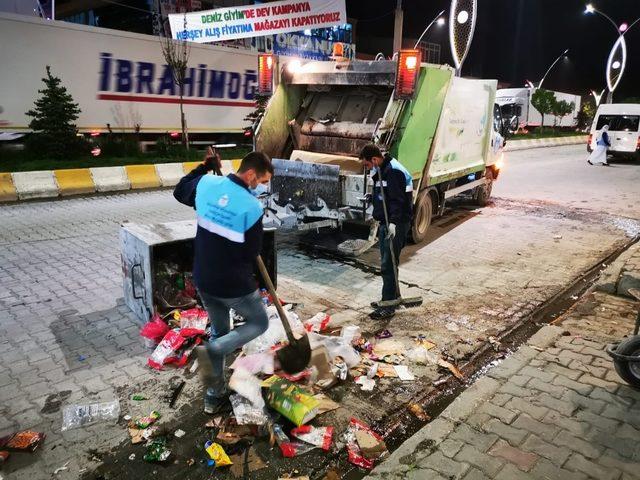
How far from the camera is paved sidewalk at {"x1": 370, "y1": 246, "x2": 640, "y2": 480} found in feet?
9.17

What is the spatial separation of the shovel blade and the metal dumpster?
5.03 feet

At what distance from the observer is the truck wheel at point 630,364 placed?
140 inches

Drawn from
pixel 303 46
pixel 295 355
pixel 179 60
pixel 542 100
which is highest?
pixel 303 46

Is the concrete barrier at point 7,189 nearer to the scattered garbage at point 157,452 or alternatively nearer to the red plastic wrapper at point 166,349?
the red plastic wrapper at point 166,349

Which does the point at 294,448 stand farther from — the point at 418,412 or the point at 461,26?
the point at 461,26

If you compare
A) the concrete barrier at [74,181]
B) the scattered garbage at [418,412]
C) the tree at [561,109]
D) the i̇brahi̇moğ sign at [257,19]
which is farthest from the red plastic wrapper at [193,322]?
the tree at [561,109]

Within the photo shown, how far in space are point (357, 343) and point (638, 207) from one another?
9.86 metres

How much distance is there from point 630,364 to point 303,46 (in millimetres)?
36494

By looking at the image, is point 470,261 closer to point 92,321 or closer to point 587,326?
point 587,326

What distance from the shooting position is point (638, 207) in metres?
10.9

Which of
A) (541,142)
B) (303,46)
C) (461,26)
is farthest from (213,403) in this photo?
(303,46)

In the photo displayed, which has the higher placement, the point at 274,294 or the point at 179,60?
the point at 179,60

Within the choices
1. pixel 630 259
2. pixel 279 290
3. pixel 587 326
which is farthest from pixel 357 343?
pixel 630 259

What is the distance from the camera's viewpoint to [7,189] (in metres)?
9.31
